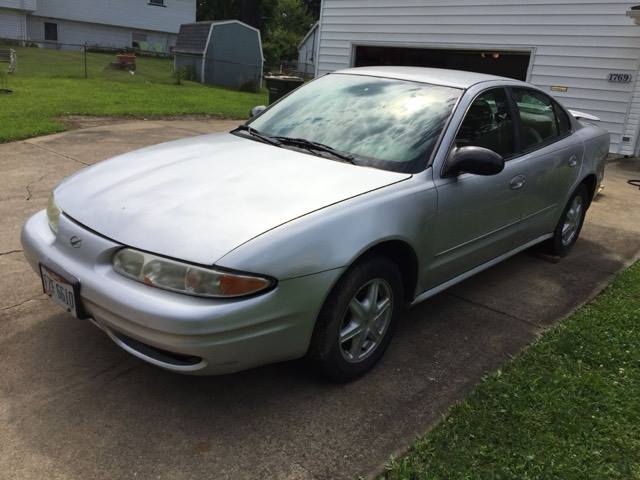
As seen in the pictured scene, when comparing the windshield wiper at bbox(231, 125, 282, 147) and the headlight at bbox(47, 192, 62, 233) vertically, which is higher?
the windshield wiper at bbox(231, 125, 282, 147)

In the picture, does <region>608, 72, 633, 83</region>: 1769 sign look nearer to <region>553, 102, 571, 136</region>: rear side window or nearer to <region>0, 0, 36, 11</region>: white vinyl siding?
<region>553, 102, 571, 136</region>: rear side window

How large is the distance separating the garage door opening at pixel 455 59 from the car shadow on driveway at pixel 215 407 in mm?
9920

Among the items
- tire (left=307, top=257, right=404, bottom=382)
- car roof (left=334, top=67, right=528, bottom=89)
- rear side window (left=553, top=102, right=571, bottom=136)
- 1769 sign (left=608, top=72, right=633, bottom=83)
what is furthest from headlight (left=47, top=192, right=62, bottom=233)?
1769 sign (left=608, top=72, right=633, bottom=83)

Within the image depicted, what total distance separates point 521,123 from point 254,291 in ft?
8.67

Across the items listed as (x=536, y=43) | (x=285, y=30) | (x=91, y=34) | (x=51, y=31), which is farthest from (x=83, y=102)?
(x=285, y=30)

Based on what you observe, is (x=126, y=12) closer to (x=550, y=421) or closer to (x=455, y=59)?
(x=455, y=59)

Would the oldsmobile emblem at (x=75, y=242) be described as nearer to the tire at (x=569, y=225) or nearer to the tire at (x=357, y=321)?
the tire at (x=357, y=321)

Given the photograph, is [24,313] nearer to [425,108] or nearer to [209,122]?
[425,108]

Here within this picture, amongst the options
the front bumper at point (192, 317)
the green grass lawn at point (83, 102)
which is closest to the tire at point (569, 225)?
the front bumper at point (192, 317)

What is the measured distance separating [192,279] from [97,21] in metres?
41.7

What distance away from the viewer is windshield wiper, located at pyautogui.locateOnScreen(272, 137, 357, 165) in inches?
127

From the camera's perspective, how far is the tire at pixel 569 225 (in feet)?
16.0

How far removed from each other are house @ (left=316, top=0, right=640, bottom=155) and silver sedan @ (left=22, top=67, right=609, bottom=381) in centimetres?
770

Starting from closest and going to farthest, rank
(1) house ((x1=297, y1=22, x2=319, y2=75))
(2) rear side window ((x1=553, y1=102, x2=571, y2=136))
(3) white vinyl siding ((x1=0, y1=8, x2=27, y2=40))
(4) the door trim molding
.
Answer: (4) the door trim molding, (2) rear side window ((x1=553, y1=102, x2=571, y2=136)), (3) white vinyl siding ((x1=0, y1=8, x2=27, y2=40)), (1) house ((x1=297, y1=22, x2=319, y2=75))
